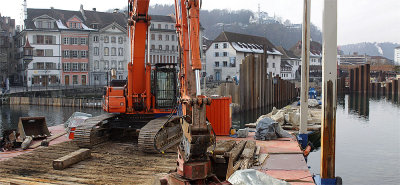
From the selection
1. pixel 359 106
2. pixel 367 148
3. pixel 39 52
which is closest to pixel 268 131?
pixel 367 148

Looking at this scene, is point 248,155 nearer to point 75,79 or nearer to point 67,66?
point 67,66

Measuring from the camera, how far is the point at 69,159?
1252cm

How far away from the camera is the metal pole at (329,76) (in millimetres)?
10109

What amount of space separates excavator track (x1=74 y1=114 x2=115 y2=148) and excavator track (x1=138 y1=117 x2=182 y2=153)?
6.53 ft

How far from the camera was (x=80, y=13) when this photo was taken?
8206cm

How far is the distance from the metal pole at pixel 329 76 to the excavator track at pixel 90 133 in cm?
810

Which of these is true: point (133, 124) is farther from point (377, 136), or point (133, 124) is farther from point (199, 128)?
point (377, 136)

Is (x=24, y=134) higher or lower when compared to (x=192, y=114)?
lower

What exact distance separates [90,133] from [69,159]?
2.32 metres

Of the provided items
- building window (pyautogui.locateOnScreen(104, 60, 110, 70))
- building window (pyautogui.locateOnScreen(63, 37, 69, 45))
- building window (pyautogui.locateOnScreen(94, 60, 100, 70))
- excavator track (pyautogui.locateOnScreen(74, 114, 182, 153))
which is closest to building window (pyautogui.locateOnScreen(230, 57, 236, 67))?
building window (pyautogui.locateOnScreen(104, 60, 110, 70))

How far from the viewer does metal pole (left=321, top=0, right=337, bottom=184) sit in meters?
10.1

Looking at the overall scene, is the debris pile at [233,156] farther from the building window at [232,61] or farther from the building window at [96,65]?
the building window at [232,61]

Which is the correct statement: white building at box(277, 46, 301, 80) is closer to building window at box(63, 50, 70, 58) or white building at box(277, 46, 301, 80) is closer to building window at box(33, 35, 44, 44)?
building window at box(63, 50, 70, 58)

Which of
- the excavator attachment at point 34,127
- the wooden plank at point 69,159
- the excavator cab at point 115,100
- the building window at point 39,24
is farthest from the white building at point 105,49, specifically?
the wooden plank at point 69,159
